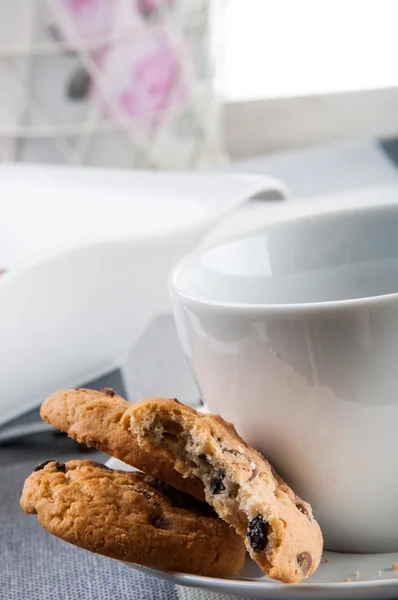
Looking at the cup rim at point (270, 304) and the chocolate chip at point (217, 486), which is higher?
the cup rim at point (270, 304)

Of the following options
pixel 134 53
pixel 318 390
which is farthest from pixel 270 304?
pixel 134 53

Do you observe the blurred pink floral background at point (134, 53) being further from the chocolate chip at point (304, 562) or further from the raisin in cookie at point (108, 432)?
the chocolate chip at point (304, 562)

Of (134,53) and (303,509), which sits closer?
(303,509)

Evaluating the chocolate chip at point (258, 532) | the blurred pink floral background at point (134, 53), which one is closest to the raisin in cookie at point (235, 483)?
the chocolate chip at point (258, 532)

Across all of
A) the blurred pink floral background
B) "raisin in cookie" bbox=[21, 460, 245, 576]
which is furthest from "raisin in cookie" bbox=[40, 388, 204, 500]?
the blurred pink floral background

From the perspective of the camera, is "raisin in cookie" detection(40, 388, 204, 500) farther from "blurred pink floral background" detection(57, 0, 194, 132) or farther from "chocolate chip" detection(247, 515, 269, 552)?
"blurred pink floral background" detection(57, 0, 194, 132)

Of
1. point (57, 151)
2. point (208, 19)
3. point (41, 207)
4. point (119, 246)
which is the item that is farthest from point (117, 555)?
point (208, 19)

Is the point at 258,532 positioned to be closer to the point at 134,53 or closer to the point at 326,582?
the point at 326,582
